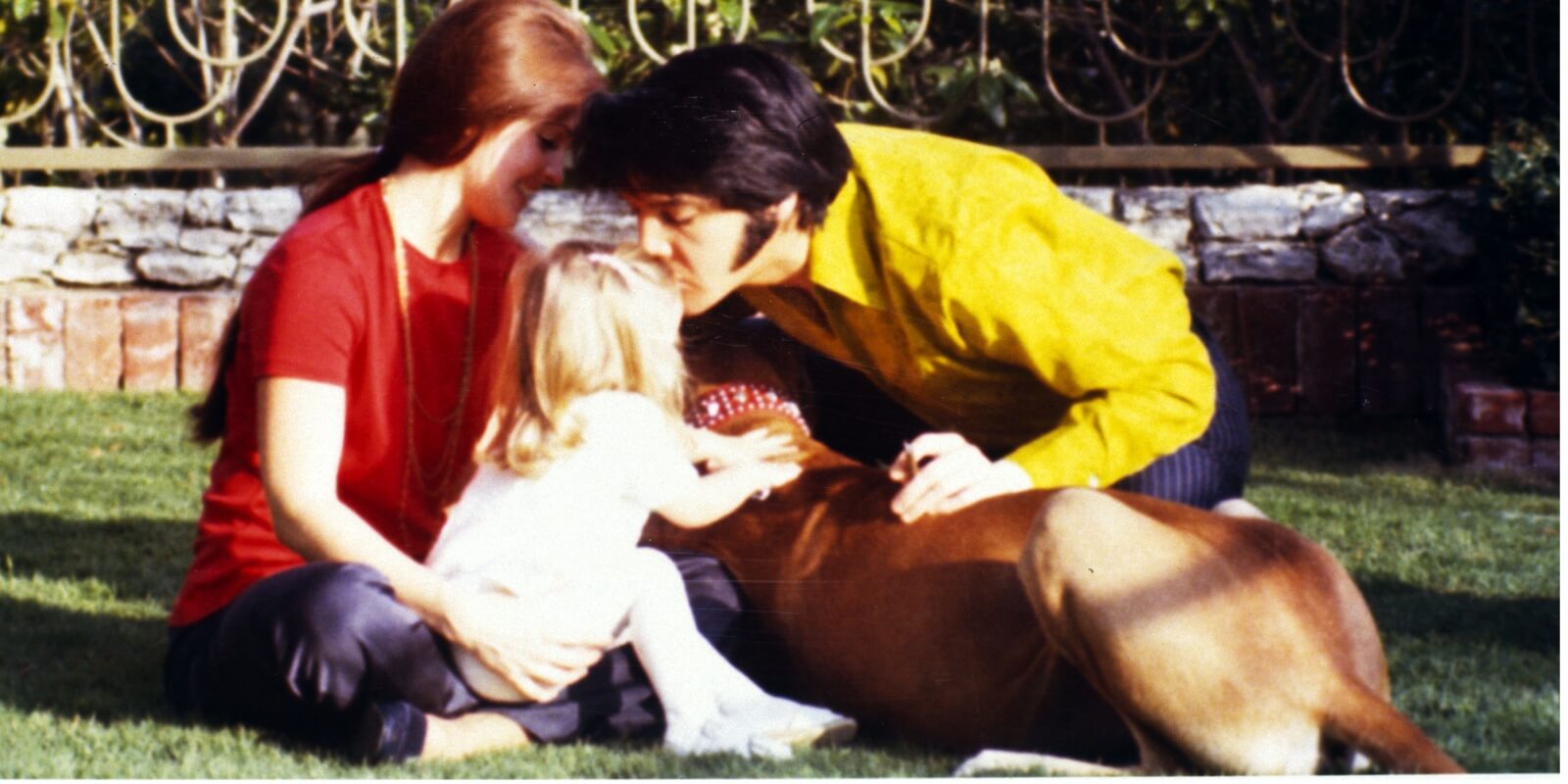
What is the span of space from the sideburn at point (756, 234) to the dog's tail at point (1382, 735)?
1118 mm

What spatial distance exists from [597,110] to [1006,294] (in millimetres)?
694

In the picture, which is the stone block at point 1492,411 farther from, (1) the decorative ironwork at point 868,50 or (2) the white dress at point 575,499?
(2) the white dress at point 575,499

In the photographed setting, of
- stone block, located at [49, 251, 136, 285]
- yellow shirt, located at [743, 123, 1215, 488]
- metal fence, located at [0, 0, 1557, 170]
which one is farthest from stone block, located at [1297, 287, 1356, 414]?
stone block, located at [49, 251, 136, 285]

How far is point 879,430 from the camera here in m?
3.23

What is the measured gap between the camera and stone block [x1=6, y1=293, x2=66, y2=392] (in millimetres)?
5594

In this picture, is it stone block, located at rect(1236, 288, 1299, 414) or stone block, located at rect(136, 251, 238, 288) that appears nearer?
stone block, located at rect(1236, 288, 1299, 414)

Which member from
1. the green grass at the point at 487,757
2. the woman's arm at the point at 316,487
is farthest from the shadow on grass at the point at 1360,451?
the woman's arm at the point at 316,487

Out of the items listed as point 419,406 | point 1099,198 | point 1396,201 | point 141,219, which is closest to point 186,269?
point 141,219

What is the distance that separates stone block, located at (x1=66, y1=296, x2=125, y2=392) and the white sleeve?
10.9 ft

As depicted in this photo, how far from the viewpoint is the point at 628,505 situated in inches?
111

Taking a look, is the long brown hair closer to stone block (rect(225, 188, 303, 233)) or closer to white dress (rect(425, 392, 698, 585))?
white dress (rect(425, 392, 698, 585))

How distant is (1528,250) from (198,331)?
3.83 meters

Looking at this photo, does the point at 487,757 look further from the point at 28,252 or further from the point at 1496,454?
the point at 28,252

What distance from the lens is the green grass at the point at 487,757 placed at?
2.69 m
